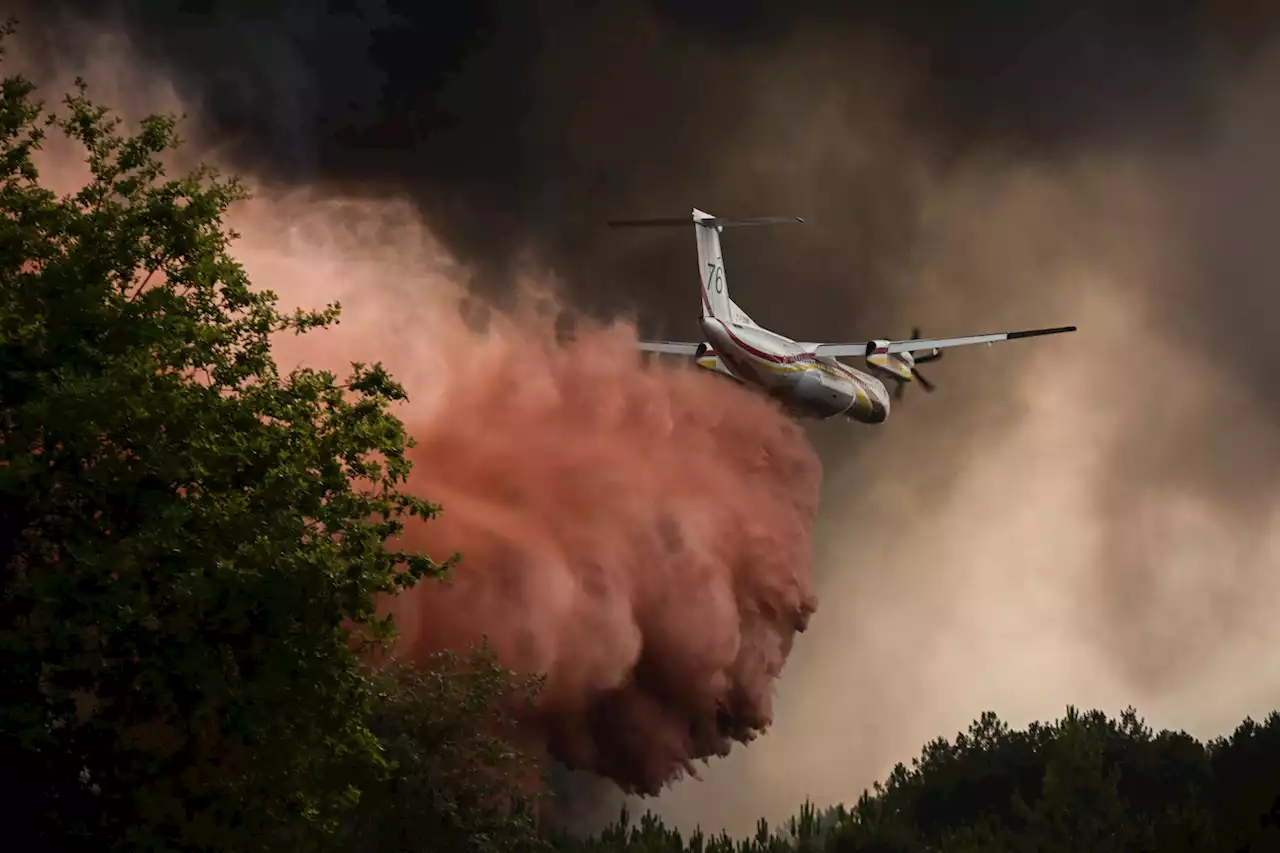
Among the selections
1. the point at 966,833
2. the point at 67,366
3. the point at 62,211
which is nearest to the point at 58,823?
the point at 67,366

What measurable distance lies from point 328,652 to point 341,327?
29976mm

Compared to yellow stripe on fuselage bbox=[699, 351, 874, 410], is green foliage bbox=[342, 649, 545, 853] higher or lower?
lower

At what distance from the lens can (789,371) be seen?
2872 inches

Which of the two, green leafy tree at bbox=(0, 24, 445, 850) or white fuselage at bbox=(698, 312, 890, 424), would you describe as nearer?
green leafy tree at bbox=(0, 24, 445, 850)

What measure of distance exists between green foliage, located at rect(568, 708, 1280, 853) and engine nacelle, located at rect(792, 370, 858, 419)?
28.2 meters

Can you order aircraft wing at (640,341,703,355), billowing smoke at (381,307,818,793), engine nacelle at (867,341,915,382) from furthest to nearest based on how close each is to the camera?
aircraft wing at (640,341,703,355), engine nacelle at (867,341,915,382), billowing smoke at (381,307,818,793)

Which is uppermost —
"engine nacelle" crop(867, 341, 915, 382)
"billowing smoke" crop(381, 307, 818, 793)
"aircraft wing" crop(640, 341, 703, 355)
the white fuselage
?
"aircraft wing" crop(640, 341, 703, 355)

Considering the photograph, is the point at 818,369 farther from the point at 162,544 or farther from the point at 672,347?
the point at 162,544

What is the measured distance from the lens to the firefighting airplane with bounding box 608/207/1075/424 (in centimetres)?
7238

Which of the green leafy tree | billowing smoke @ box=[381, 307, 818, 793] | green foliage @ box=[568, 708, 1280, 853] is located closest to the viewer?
the green leafy tree

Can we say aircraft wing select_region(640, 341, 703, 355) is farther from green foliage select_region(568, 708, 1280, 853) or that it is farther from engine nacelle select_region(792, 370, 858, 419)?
green foliage select_region(568, 708, 1280, 853)

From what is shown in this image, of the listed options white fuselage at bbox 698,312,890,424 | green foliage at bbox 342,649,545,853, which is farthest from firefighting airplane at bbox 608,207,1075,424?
green foliage at bbox 342,649,545,853

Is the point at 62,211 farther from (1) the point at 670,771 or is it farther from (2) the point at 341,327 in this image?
(1) the point at 670,771

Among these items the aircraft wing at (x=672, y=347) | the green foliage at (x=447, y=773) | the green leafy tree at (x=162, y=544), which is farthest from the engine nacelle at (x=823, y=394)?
the green leafy tree at (x=162, y=544)
